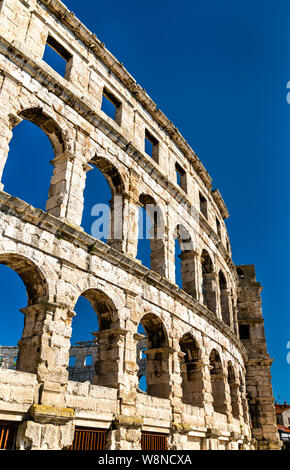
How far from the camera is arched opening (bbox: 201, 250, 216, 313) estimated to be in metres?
16.6

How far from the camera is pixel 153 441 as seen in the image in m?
10.0

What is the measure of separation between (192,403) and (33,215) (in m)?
8.39

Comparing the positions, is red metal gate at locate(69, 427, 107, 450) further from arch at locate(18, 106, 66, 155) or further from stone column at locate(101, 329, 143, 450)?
arch at locate(18, 106, 66, 155)

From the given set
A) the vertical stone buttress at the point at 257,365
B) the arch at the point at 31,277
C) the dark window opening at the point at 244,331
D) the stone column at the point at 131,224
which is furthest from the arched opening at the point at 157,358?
the dark window opening at the point at 244,331

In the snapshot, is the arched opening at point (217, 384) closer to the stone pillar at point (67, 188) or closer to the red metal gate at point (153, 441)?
the red metal gate at point (153, 441)

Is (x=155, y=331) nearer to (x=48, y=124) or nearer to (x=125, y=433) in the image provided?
(x=125, y=433)

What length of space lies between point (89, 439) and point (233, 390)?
9.75 metres

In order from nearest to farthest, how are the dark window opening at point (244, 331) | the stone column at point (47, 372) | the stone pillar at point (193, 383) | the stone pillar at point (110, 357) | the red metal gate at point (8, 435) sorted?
the red metal gate at point (8, 435)
the stone column at point (47, 372)
the stone pillar at point (110, 357)
the stone pillar at point (193, 383)
the dark window opening at point (244, 331)

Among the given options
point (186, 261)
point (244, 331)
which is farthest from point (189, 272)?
point (244, 331)

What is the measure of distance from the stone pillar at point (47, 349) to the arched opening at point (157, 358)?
12.3 feet

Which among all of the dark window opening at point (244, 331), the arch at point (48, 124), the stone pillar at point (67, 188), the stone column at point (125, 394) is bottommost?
the stone column at point (125, 394)

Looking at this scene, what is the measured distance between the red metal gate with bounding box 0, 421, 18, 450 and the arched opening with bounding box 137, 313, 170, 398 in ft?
16.2

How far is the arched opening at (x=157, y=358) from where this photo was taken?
1113cm

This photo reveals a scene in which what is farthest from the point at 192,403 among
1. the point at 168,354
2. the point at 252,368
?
the point at 252,368
